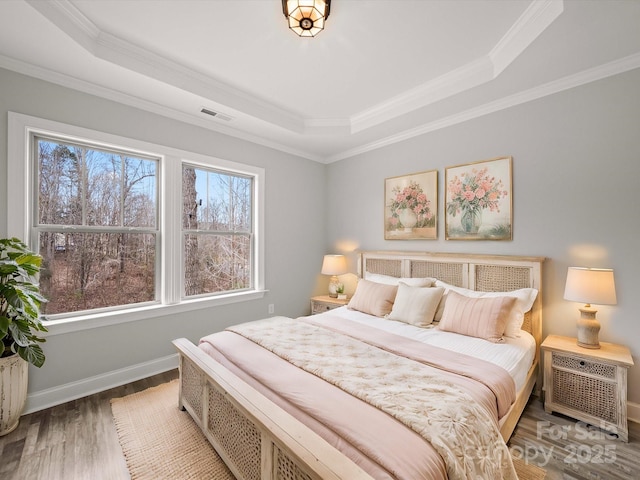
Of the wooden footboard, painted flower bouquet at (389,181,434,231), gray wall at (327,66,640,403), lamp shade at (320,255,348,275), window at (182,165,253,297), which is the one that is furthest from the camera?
lamp shade at (320,255,348,275)

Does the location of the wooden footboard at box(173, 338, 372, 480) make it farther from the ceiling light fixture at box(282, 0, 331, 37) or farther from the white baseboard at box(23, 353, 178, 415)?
the ceiling light fixture at box(282, 0, 331, 37)

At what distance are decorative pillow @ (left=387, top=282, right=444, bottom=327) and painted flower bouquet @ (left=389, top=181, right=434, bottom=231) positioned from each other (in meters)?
0.90

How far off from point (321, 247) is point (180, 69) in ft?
9.36

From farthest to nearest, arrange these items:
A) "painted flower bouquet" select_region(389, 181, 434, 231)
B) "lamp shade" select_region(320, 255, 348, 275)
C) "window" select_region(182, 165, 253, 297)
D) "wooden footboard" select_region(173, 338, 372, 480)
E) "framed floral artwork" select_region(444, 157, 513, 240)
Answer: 1. "lamp shade" select_region(320, 255, 348, 275)
2. "painted flower bouquet" select_region(389, 181, 434, 231)
3. "window" select_region(182, 165, 253, 297)
4. "framed floral artwork" select_region(444, 157, 513, 240)
5. "wooden footboard" select_region(173, 338, 372, 480)

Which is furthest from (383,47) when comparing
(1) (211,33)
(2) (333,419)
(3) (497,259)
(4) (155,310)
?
(4) (155,310)

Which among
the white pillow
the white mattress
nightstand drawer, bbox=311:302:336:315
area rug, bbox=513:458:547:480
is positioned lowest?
area rug, bbox=513:458:547:480

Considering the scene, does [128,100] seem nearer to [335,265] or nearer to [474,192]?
[335,265]

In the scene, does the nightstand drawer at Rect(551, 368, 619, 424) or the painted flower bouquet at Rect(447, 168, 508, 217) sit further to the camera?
the painted flower bouquet at Rect(447, 168, 508, 217)

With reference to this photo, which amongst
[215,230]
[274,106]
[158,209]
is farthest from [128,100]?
[215,230]

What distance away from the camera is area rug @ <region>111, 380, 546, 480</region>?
5.44 feet

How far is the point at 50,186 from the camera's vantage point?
7.95 ft

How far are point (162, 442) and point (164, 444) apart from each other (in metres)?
0.03

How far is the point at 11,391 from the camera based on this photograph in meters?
1.96

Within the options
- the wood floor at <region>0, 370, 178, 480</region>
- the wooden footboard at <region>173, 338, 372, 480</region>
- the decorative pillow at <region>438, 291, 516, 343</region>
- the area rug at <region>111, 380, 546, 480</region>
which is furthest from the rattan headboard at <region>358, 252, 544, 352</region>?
the wood floor at <region>0, 370, 178, 480</region>
